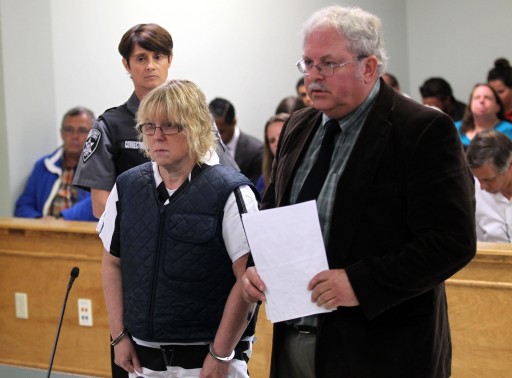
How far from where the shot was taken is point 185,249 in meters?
2.19

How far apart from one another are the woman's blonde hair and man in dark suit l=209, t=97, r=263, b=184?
3314mm

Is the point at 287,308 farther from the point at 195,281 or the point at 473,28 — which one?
the point at 473,28

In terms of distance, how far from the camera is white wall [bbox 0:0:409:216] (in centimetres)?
462

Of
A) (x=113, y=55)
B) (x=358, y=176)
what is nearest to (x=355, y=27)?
(x=358, y=176)

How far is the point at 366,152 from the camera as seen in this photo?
1.92m

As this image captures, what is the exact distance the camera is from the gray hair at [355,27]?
75.2 inches

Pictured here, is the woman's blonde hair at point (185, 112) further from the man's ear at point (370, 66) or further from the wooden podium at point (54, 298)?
the wooden podium at point (54, 298)

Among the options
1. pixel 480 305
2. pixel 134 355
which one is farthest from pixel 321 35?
pixel 480 305

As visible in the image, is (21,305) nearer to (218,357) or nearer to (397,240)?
(218,357)

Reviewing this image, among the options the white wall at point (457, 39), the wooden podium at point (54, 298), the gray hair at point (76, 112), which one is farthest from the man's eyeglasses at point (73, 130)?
the white wall at point (457, 39)

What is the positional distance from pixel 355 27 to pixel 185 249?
678 millimetres

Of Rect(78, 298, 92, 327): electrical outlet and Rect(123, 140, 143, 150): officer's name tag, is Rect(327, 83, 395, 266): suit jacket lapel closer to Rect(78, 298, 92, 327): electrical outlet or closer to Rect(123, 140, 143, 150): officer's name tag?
Rect(123, 140, 143, 150): officer's name tag

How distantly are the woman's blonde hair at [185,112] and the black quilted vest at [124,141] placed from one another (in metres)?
0.60

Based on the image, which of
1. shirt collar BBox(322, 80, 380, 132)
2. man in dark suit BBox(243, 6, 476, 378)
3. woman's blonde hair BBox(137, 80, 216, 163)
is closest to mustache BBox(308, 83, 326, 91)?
man in dark suit BBox(243, 6, 476, 378)
